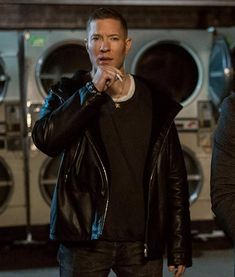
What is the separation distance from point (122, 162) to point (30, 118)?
2.38m

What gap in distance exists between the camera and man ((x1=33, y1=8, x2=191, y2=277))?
4.85 ft

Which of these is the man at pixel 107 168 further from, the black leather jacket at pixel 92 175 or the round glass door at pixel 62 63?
the round glass door at pixel 62 63

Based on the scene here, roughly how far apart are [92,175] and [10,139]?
8.18 feet

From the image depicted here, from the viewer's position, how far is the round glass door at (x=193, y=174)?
4.08 meters

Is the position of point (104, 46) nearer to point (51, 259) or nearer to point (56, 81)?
point (56, 81)

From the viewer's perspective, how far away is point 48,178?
396 cm

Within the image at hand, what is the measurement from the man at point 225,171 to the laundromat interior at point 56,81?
8.89ft

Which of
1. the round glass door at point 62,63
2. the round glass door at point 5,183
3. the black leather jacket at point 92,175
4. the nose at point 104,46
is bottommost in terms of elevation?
the round glass door at point 5,183

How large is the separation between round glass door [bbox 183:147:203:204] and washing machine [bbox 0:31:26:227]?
1.39 m

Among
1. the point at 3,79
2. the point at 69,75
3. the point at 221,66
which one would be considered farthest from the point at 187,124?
the point at 3,79

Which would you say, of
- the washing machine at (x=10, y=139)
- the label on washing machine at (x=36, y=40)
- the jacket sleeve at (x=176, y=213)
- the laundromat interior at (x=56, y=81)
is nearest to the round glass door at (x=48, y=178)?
the laundromat interior at (x=56, y=81)

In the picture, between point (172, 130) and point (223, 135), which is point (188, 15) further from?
point (223, 135)

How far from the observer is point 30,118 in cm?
380

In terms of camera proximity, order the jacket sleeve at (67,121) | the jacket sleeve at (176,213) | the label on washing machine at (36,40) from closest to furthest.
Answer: the jacket sleeve at (67,121) < the jacket sleeve at (176,213) < the label on washing machine at (36,40)
